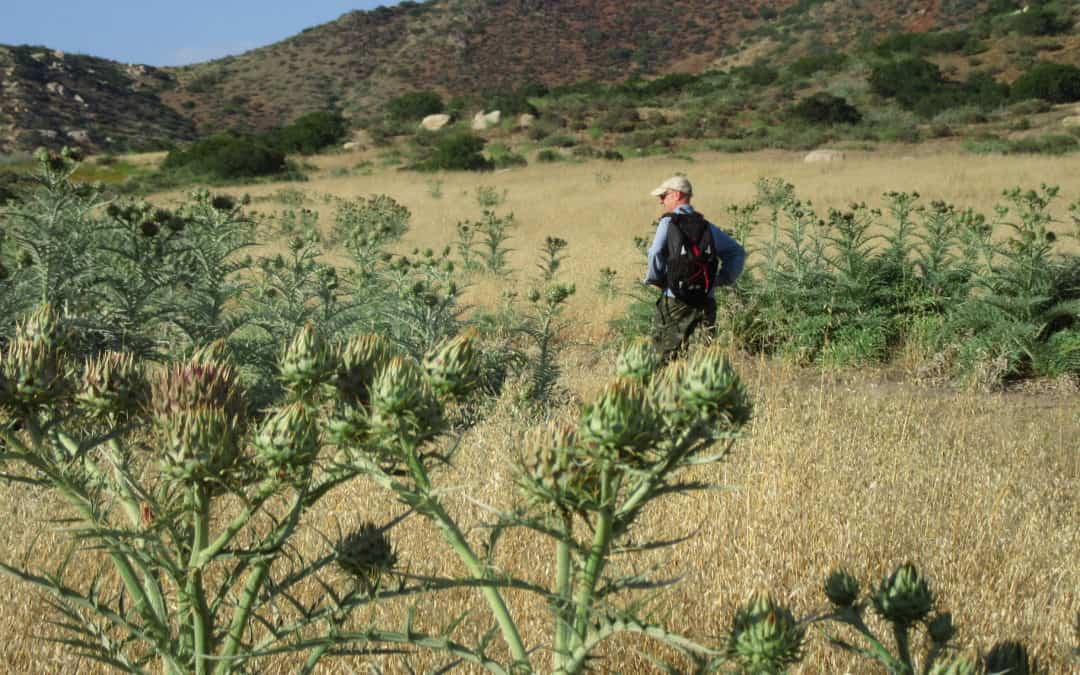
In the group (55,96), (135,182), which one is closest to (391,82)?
(55,96)

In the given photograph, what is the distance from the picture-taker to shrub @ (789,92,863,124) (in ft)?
114

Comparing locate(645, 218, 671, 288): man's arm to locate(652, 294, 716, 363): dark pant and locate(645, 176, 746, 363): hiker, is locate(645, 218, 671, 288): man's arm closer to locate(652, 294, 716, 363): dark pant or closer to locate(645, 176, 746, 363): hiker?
locate(645, 176, 746, 363): hiker

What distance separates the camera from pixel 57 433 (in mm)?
1611

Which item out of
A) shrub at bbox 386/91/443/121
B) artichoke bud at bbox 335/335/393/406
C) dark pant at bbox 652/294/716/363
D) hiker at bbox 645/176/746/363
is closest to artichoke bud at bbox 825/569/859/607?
artichoke bud at bbox 335/335/393/406

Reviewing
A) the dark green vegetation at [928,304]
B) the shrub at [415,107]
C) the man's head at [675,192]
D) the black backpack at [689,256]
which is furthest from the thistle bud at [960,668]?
the shrub at [415,107]

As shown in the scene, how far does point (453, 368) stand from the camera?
1491mm

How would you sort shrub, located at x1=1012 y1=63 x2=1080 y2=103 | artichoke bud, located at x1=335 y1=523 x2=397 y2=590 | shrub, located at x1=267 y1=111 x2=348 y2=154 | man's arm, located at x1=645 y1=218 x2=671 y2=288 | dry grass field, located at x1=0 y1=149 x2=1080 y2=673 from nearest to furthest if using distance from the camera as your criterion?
1. artichoke bud, located at x1=335 y1=523 x2=397 y2=590
2. dry grass field, located at x1=0 y1=149 x2=1080 y2=673
3. man's arm, located at x1=645 y1=218 x2=671 y2=288
4. shrub, located at x1=1012 y1=63 x2=1080 y2=103
5. shrub, located at x1=267 y1=111 x2=348 y2=154

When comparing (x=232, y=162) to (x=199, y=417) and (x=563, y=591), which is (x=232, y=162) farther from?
(x=563, y=591)

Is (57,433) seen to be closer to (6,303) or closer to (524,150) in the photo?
(6,303)

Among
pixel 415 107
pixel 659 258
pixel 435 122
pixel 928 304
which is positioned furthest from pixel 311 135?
pixel 659 258

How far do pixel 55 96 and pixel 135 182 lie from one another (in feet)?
99.6

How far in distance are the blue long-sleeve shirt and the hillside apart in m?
35.1

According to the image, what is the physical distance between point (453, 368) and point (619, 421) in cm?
36

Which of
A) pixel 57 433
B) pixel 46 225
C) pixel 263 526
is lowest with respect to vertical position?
pixel 263 526
